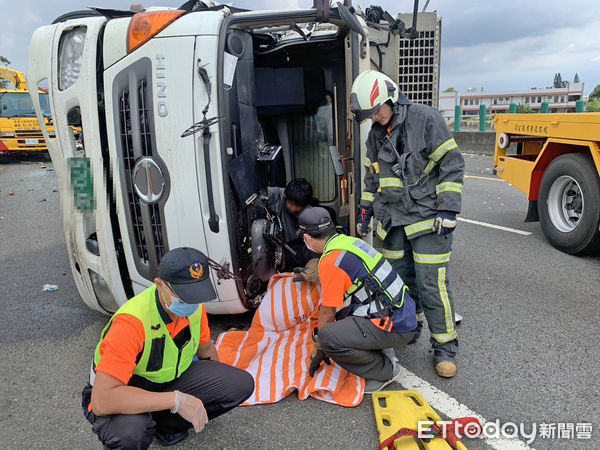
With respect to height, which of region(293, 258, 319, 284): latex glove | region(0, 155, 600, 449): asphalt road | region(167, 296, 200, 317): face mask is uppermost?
region(167, 296, 200, 317): face mask

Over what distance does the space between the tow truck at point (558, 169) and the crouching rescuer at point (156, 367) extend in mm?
3886

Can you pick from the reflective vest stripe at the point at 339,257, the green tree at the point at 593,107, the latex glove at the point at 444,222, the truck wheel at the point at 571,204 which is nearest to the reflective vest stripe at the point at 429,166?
the latex glove at the point at 444,222

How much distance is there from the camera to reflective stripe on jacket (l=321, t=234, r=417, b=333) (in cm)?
252

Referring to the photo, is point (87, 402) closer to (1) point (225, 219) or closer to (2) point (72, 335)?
(1) point (225, 219)

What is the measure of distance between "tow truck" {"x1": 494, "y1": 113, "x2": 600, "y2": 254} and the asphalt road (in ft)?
0.85

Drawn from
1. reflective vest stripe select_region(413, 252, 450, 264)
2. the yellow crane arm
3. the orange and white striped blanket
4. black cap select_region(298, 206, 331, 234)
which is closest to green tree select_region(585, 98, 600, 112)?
reflective vest stripe select_region(413, 252, 450, 264)

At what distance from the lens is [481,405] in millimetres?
2475

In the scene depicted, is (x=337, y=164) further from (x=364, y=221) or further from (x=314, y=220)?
(x=314, y=220)

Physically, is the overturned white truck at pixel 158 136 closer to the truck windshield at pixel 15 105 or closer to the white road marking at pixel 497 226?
the white road marking at pixel 497 226

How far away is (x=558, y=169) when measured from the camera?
4812 mm

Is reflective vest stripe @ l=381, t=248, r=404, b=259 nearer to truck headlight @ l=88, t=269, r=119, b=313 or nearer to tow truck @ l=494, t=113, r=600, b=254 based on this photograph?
truck headlight @ l=88, t=269, r=119, b=313

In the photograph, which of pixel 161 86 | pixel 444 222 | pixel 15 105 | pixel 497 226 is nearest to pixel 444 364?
pixel 444 222

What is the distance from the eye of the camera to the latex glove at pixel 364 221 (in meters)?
3.19

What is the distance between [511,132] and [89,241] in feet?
15.5
